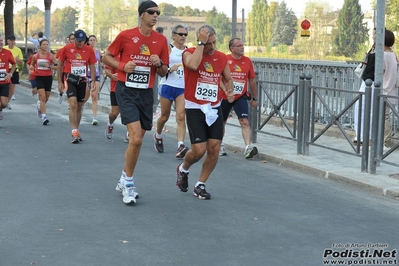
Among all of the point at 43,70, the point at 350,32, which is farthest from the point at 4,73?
the point at 350,32

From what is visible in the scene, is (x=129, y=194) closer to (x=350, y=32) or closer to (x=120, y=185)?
(x=120, y=185)

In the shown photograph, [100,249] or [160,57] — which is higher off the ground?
[160,57]

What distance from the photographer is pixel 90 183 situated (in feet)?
29.8

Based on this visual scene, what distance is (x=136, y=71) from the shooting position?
26.7ft

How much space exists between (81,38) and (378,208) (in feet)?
23.5

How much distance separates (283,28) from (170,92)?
57.1 ft

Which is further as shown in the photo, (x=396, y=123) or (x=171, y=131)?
(x=171, y=131)

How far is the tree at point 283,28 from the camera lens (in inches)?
1062

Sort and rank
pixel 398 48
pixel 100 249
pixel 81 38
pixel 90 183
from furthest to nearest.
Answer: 1. pixel 398 48
2. pixel 81 38
3. pixel 90 183
4. pixel 100 249

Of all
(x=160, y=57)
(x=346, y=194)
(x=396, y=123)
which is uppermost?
(x=160, y=57)

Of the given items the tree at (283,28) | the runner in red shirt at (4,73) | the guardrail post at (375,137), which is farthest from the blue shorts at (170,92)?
the tree at (283,28)

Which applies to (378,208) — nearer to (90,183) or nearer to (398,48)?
(90,183)

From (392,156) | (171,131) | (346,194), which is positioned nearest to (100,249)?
(346,194)

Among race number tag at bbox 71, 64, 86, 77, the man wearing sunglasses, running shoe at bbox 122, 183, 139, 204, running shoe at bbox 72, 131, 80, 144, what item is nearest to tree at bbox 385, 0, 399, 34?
race number tag at bbox 71, 64, 86, 77
